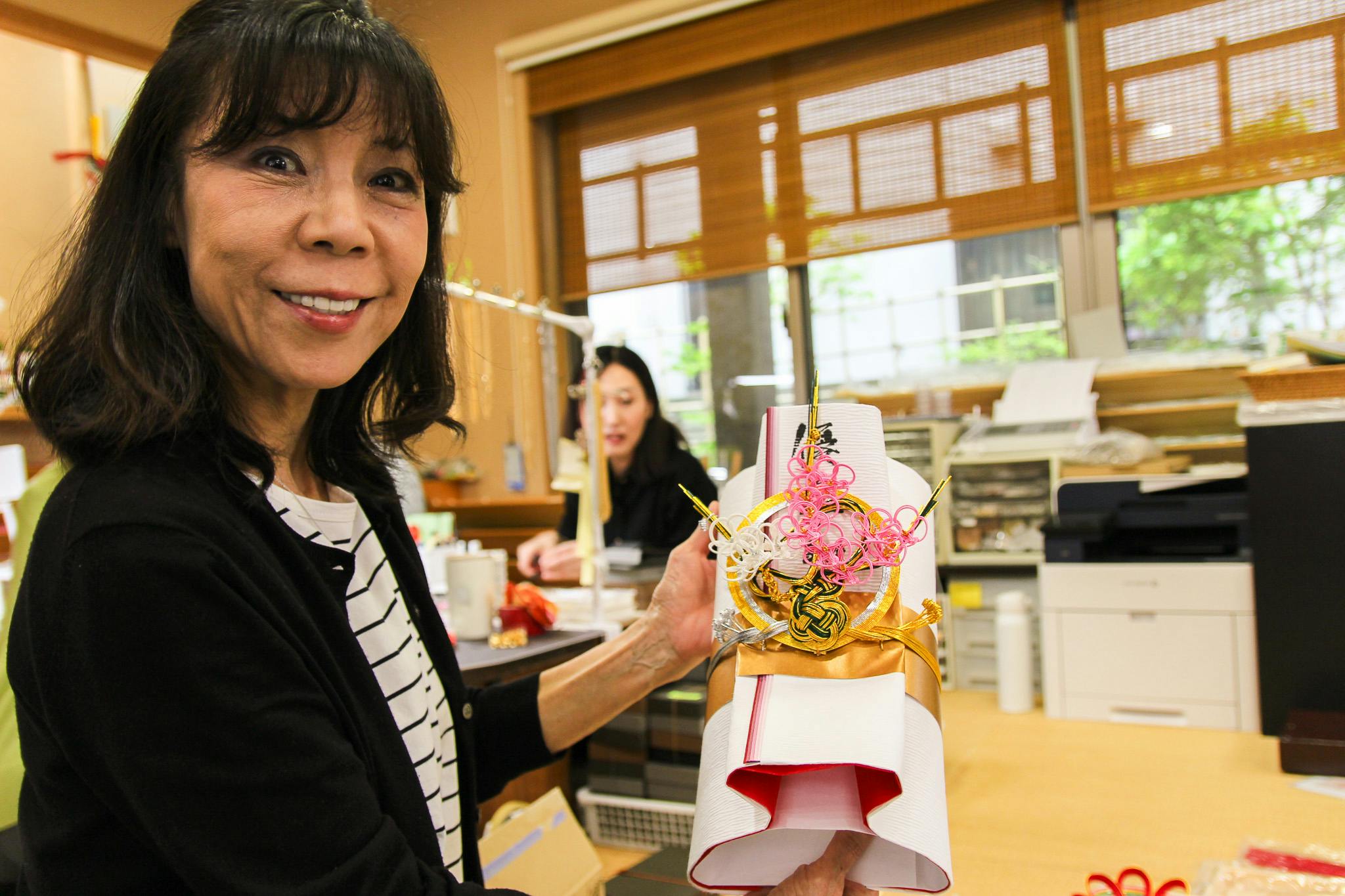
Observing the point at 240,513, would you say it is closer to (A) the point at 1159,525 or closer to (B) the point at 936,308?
(A) the point at 1159,525

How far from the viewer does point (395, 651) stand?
883 mm

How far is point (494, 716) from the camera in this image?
3.48 ft

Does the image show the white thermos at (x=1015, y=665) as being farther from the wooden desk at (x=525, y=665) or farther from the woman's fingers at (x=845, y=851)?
the woman's fingers at (x=845, y=851)

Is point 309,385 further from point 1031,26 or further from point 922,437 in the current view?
point 1031,26

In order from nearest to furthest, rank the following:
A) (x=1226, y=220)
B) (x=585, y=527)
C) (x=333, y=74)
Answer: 1. (x=333, y=74)
2. (x=585, y=527)
3. (x=1226, y=220)

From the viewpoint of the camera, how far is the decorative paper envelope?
669 millimetres

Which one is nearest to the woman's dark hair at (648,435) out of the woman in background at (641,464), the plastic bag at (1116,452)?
the woman in background at (641,464)

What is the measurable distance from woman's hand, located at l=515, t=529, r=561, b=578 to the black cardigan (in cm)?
187

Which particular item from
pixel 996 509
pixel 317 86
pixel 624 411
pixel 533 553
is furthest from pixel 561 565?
pixel 317 86

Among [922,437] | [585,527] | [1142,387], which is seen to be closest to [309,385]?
[585,527]

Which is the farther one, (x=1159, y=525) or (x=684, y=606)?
(x=1159, y=525)

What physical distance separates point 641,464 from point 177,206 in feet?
7.88

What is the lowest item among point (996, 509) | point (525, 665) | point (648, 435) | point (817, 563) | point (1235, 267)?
point (525, 665)

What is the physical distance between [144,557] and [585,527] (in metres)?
1.49
